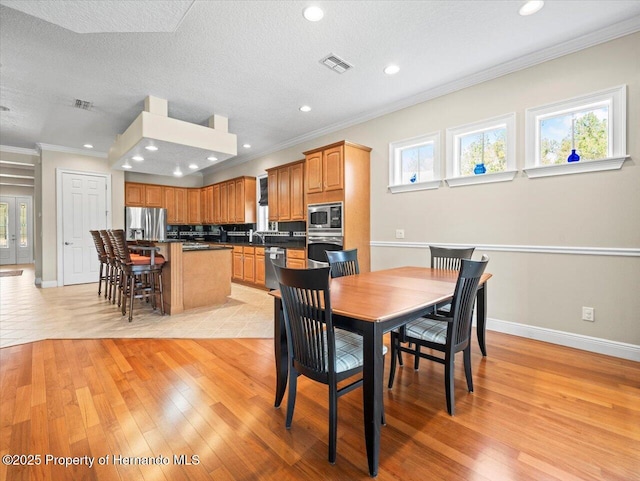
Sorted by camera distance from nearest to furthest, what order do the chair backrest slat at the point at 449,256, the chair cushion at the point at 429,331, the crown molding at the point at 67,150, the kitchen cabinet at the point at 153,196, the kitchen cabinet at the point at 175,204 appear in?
the chair cushion at the point at 429,331, the chair backrest slat at the point at 449,256, the crown molding at the point at 67,150, the kitchen cabinet at the point at 153,196, the kitchen cabinet at the point at 175,204

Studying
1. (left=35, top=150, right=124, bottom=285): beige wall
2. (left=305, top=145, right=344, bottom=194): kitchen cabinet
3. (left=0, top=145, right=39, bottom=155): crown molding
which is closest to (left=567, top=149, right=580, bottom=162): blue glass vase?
(left=305, top=145, right=344, bottom=194): kitchen cabinet

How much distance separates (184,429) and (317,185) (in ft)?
11.8

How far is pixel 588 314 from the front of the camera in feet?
9.14

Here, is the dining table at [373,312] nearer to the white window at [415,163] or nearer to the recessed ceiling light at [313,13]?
the white window at [415,163]

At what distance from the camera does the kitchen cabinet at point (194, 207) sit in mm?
8227

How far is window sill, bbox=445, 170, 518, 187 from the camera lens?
3206mm

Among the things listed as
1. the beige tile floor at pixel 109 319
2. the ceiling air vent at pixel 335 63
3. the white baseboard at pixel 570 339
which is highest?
the ceiling air vent at pixel 335 63

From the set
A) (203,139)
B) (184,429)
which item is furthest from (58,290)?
(184,429)

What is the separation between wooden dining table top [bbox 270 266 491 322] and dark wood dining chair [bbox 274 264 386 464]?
0.11m

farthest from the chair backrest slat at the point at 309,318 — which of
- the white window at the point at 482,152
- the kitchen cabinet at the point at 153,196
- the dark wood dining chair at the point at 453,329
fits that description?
the kitchen cabinet at the point at 153,196

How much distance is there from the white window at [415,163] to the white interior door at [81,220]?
21.1 ft

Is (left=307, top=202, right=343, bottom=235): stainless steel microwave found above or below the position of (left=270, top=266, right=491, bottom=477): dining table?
above

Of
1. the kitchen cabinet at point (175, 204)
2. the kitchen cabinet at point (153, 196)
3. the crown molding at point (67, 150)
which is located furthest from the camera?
the kitchen cabinet at point (175, 204)

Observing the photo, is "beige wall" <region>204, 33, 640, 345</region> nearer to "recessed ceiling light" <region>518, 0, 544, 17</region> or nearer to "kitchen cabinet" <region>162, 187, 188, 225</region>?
"recessed ceiling light" <region>518, 0, 544, 17</region>
